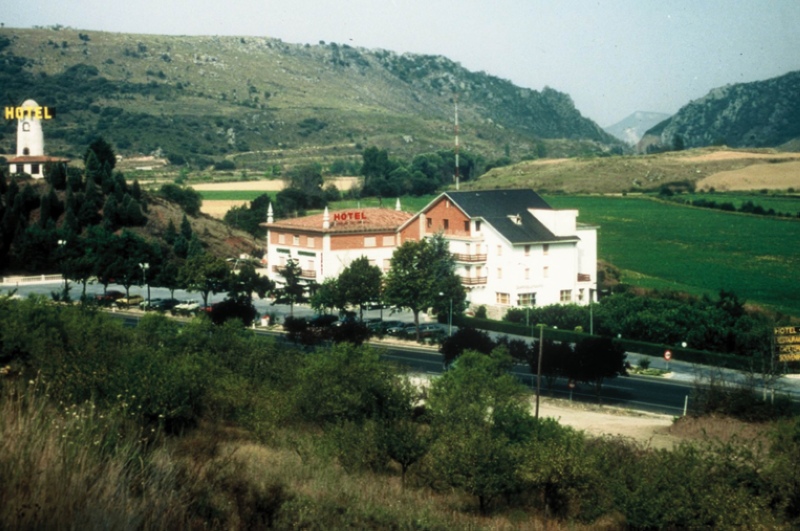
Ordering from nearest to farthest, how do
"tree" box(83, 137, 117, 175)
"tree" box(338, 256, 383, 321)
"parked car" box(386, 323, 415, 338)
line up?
"parked car" box(386, 323, 415, 338)
"tree" box(338, 256, 383, 321)
"tree" box(83, 137, 117, 175)

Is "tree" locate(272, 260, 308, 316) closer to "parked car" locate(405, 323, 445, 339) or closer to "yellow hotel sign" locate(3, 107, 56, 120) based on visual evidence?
"parked car" locate(405, 323, 445, 339)

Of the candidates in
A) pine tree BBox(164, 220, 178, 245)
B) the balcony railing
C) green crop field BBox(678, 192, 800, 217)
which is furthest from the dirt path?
pine tree BBox(164, 220, 178, 245)

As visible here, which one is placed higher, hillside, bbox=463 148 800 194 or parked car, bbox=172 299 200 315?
hillside, bbox=463 148 800 194

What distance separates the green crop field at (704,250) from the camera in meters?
38.4

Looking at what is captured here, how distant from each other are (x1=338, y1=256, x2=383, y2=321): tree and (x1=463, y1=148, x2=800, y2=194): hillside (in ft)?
90.8

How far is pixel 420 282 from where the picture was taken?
34.9 meters

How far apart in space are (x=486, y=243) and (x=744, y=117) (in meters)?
65.3

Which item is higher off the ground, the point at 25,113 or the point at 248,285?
the point at 25,113

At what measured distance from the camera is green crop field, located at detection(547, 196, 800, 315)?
38375 millimetres

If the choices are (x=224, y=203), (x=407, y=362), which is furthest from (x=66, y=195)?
(x=407, y=362)

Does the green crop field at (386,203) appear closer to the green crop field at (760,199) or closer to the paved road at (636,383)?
the green crop field at (760,199)

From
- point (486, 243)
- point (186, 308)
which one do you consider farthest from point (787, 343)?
point (186, 308)

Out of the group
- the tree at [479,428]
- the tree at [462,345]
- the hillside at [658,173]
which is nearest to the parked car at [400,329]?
the tree at [462,345]

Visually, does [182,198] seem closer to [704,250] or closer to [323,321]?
[323,321]
